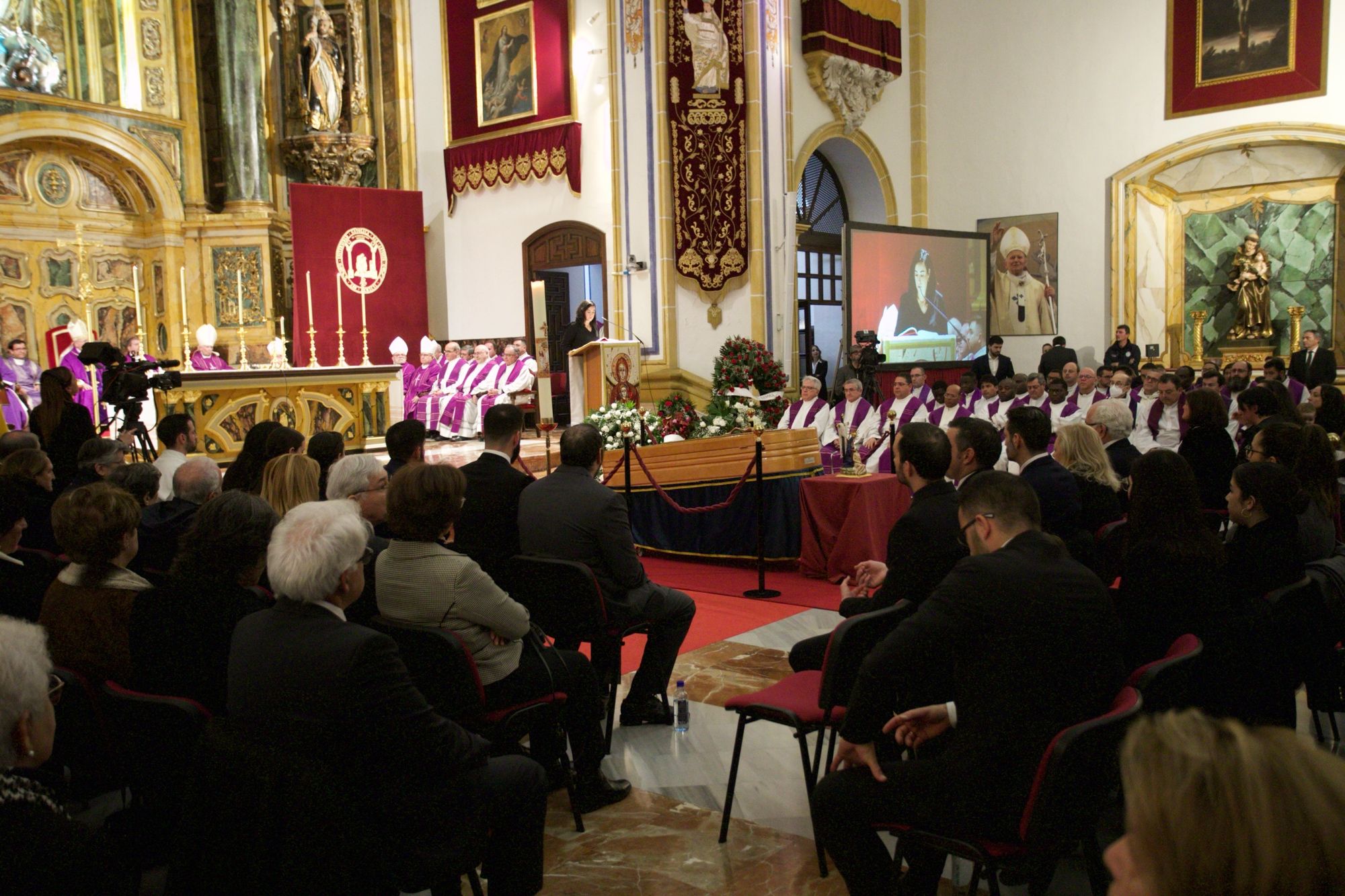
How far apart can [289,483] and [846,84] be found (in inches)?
468

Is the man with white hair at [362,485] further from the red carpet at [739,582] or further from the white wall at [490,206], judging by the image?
the white wall at [490,206]

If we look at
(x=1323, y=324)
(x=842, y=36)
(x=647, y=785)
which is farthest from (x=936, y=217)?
(x=647, y=785)

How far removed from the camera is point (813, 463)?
305 inches

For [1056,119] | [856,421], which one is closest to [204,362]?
[856,421]

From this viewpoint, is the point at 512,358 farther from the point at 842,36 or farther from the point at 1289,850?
the point at 1289,850

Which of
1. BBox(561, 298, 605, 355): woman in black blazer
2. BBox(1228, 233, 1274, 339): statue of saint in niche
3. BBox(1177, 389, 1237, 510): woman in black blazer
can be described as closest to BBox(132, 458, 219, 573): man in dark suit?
BBox(1177, 389, 1237, 510): woman in black blazer

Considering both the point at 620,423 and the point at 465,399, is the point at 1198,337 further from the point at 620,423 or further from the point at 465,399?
the point at 465,399

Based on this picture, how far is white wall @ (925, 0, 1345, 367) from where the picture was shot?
46.9ft

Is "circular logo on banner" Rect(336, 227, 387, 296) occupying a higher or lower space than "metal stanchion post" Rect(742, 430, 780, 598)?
higher

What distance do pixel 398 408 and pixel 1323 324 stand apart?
11.7m

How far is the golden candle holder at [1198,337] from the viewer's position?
14.1 m

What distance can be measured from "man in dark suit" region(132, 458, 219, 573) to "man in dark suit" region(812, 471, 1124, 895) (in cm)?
248

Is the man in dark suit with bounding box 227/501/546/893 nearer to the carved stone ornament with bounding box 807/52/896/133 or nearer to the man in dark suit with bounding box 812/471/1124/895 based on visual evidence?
the man in dark suit with bounding box 812/471/1124/895

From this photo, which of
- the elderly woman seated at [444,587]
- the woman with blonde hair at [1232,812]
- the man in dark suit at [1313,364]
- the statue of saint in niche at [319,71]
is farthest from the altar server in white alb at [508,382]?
the woman with blonde hair at [1232,812]
